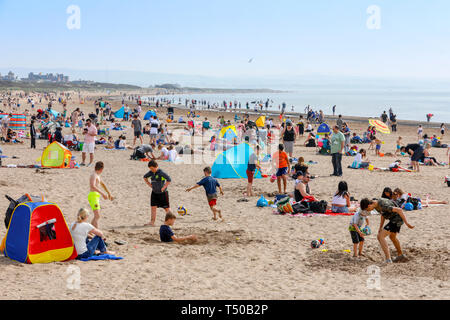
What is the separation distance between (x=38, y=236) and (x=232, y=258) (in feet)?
10.4

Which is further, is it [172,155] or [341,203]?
[172,155]

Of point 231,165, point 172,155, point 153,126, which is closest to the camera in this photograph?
point 231,165

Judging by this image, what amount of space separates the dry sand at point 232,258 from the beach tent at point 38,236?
0.18 metres

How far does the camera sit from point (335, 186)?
14266 millimetres

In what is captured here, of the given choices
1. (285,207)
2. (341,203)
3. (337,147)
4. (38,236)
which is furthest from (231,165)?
(38,236)

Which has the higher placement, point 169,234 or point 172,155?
point 172,155

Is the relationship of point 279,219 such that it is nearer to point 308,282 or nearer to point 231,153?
point 308,282

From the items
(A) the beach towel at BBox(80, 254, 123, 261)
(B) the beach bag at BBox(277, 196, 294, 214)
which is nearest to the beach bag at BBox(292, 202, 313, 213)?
(B) the beach bag at BBox(277, 196, 294, 214)

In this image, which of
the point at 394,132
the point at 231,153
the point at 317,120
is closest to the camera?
the point at 231,153

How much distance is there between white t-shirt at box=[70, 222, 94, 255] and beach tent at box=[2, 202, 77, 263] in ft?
0.21

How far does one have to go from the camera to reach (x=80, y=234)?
749 cm

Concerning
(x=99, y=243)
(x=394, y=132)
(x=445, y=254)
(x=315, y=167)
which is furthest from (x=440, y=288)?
(x=394, y=132)

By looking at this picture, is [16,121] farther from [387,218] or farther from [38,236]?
[387,218]
